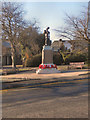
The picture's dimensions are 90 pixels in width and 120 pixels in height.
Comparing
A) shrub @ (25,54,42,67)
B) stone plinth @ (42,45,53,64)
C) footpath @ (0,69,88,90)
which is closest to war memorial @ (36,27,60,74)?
stone plinth @ (42,45,53,64)

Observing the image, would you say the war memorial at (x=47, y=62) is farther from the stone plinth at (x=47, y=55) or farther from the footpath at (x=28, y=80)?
the footpath at (x=28, y=80)

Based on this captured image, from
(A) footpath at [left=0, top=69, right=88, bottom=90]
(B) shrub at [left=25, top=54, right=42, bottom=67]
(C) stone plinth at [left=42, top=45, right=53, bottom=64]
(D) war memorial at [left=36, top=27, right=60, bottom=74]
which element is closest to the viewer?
(A) footpath at [left=0, top=69, right=88, bottom=90]

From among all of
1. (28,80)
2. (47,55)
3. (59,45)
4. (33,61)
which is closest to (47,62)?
(47,55)

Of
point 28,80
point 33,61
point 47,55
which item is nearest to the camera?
point 28,80

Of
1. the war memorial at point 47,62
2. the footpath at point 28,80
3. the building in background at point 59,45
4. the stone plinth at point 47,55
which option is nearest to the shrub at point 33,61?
the building in background at point 59,45

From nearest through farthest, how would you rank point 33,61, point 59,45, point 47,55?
point 47,55 → point 33,61 → point 59,45

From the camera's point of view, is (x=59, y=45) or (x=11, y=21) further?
(x=59, y=45)

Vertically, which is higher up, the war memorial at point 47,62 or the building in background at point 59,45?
the building in background at point 59,45

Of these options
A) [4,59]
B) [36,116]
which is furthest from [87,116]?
[4,59]

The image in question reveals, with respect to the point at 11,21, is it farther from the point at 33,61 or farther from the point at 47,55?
the point at 33,61

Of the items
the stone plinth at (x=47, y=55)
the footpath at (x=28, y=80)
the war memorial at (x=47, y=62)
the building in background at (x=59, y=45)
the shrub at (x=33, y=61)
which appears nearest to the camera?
the footpath at (x=28, y=80)

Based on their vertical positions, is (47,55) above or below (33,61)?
above

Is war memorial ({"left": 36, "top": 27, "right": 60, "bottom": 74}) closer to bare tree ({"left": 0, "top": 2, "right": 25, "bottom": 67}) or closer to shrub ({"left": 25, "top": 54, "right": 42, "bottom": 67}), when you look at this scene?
bare tree ({"left": 0, "top": 2, "right": 25, "bottom": 67})

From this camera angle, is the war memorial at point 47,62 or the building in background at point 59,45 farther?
the building in background at point 59,45
